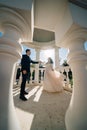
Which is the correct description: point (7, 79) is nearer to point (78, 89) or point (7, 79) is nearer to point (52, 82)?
point (78, 89)

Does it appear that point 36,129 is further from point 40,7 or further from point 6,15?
point 40,7

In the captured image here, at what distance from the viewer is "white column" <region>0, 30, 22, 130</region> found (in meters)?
0.52

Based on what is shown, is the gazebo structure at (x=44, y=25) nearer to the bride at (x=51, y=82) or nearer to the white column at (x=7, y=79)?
the white column at (x=7, y=79)

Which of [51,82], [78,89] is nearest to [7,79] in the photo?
[78,89]

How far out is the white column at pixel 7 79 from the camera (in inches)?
20.3

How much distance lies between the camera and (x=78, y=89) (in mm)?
688

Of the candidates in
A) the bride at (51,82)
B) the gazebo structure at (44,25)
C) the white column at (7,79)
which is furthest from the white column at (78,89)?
the bride at (51,82)

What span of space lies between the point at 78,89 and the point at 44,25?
67 centimetres

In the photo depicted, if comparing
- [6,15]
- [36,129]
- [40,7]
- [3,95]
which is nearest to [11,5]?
[6,15]

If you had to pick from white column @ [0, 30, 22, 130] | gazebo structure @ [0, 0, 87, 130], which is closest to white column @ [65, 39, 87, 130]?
gazebo structure @ [0, 0, 87, 130]

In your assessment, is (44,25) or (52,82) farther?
(52,82)

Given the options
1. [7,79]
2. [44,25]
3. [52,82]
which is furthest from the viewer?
[52,82]

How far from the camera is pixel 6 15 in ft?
1.87

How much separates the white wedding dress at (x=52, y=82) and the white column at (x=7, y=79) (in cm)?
215
